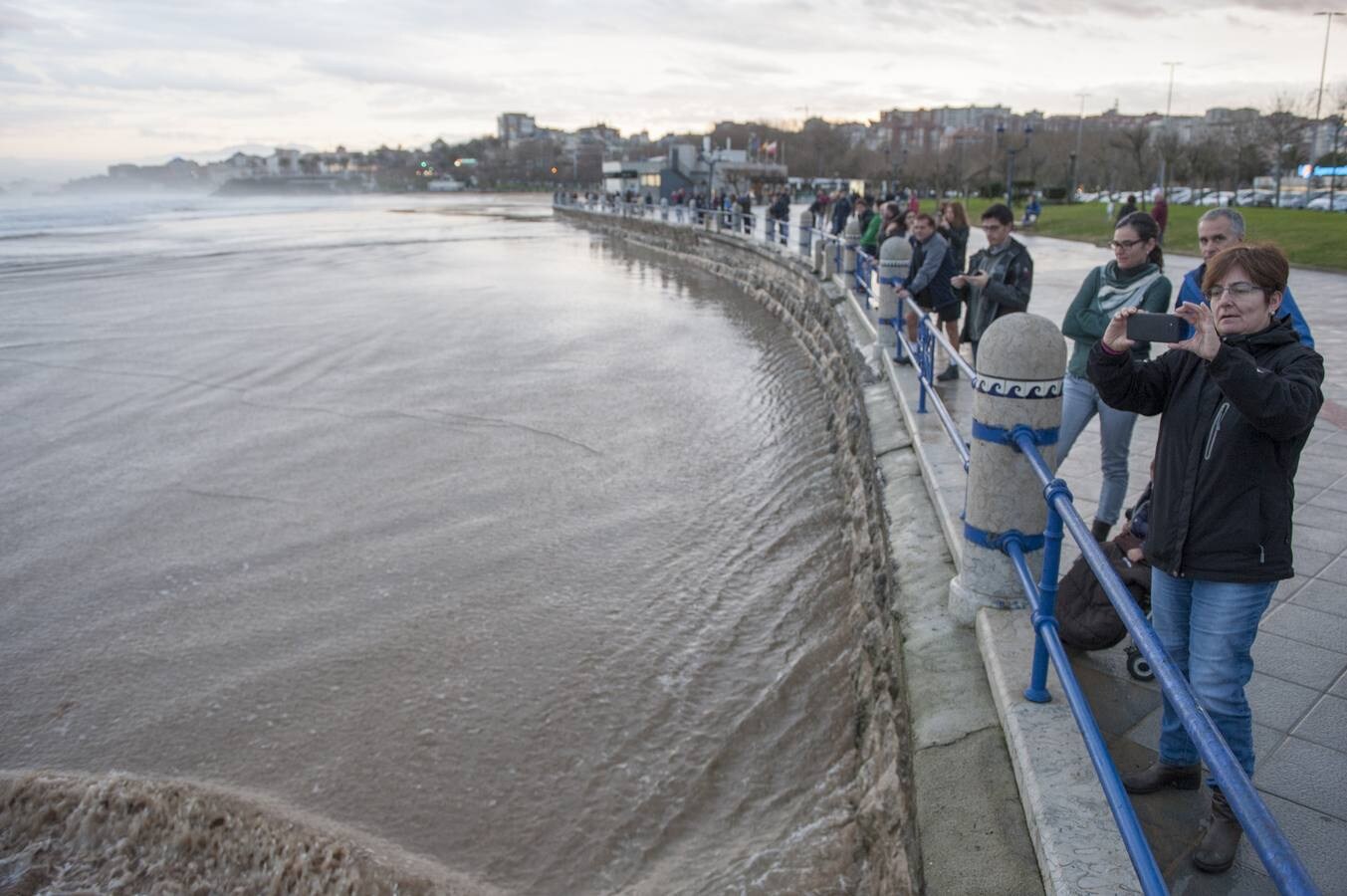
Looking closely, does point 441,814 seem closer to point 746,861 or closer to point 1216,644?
point 746,861

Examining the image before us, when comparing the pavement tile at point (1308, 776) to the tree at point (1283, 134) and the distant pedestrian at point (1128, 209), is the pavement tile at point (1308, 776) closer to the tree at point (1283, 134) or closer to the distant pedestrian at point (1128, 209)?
the distant pedestrian at point (1128, 209)

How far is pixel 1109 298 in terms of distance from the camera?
444cm

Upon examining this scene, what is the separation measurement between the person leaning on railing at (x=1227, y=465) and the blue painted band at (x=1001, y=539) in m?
0.92

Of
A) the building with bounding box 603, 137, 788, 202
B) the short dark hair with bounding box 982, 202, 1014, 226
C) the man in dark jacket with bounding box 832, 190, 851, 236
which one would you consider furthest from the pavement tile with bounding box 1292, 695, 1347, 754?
the building with bounding box 603, 137, 788, 202

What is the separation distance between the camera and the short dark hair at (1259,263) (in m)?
2.44

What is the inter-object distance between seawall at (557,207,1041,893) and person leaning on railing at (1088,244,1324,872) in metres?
0.61

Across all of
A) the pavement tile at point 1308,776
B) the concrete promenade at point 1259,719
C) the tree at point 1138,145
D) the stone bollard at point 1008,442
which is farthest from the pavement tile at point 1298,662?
the tree at point 1138,145

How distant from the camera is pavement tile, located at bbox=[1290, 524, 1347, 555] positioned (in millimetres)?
4934

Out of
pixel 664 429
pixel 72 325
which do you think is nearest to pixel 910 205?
pixel 664 429

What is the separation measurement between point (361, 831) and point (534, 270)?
1131 inches

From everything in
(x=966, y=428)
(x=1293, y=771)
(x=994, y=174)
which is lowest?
(x=1293, y=771)

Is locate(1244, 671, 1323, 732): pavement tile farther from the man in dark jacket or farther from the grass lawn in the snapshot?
the man in dark jacket

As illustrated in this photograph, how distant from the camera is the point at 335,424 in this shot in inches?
469

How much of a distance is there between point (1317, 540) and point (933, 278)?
3.88 metres
